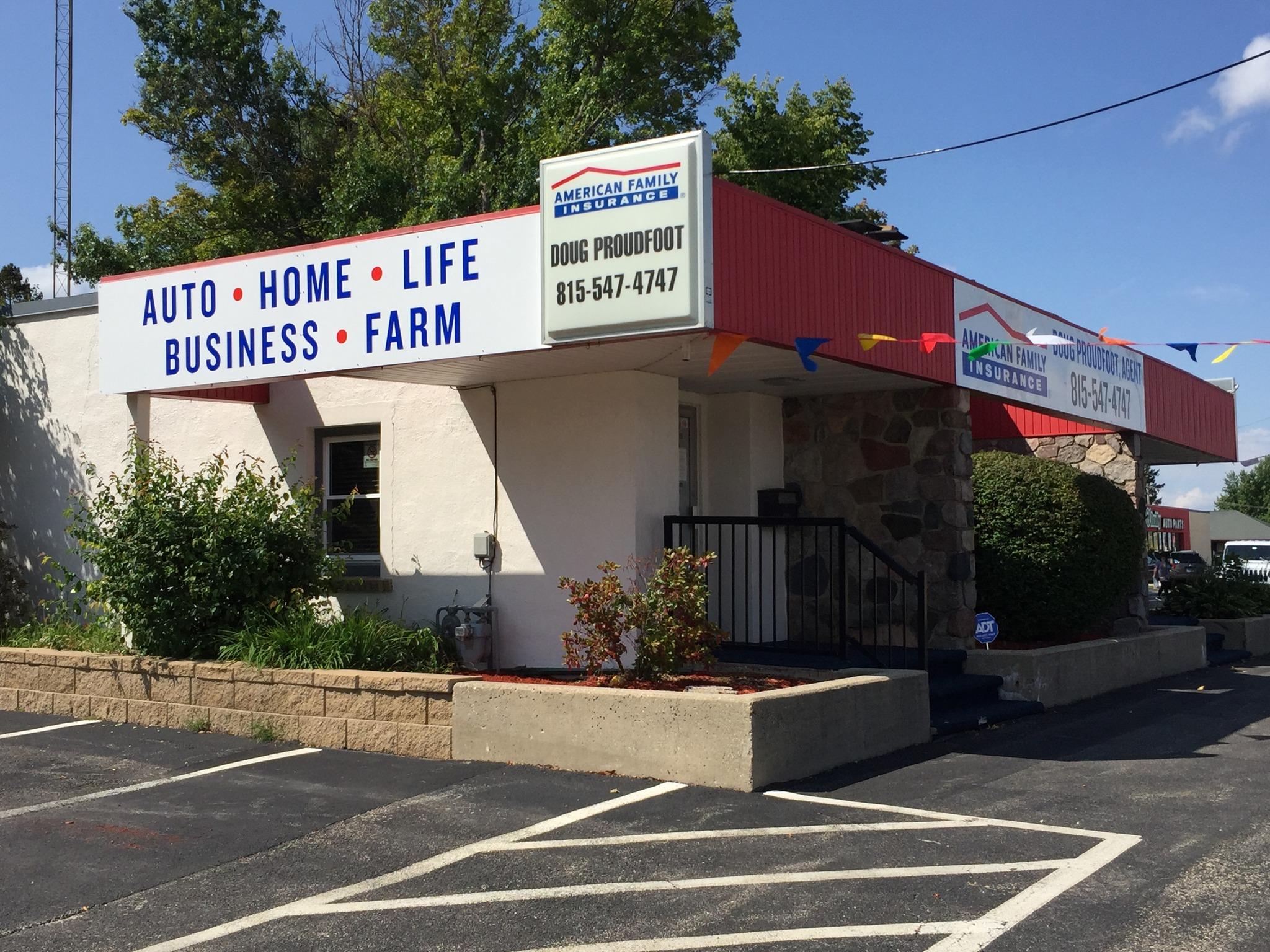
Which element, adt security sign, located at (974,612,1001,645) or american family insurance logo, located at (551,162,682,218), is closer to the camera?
american family insurance logo, located at (551,162,682,218)

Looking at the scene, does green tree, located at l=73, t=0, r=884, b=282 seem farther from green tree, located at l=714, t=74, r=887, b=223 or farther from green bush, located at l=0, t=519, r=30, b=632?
green bush, located at l=0, t=519, r=30, b=632

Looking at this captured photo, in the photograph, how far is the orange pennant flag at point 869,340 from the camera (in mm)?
9594

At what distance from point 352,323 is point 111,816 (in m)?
4.01

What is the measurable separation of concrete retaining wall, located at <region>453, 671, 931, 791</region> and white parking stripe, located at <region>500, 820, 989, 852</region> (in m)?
0.80

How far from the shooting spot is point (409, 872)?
5.84 m

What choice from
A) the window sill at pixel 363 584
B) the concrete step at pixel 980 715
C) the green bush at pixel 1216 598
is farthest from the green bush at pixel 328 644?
the green bush at pixel 1216 598

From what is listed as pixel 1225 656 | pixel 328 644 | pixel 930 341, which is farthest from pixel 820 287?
pixel 1225 656

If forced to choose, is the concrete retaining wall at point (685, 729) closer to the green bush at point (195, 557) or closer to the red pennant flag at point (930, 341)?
the green bush at point (195, 557)

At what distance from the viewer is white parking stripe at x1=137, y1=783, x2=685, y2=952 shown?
16.5 ft

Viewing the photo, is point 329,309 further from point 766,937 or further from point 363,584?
point 766,937

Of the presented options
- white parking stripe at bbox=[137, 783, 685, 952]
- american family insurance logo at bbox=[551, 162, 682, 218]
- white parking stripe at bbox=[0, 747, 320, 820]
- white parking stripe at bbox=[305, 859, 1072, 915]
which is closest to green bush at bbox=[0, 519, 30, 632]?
white parking stripe at bbox=[0, 747, 320, 820]

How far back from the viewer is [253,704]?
9234 mm

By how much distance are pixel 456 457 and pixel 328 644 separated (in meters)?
2.26

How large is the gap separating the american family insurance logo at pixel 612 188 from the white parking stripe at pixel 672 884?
4.25m
